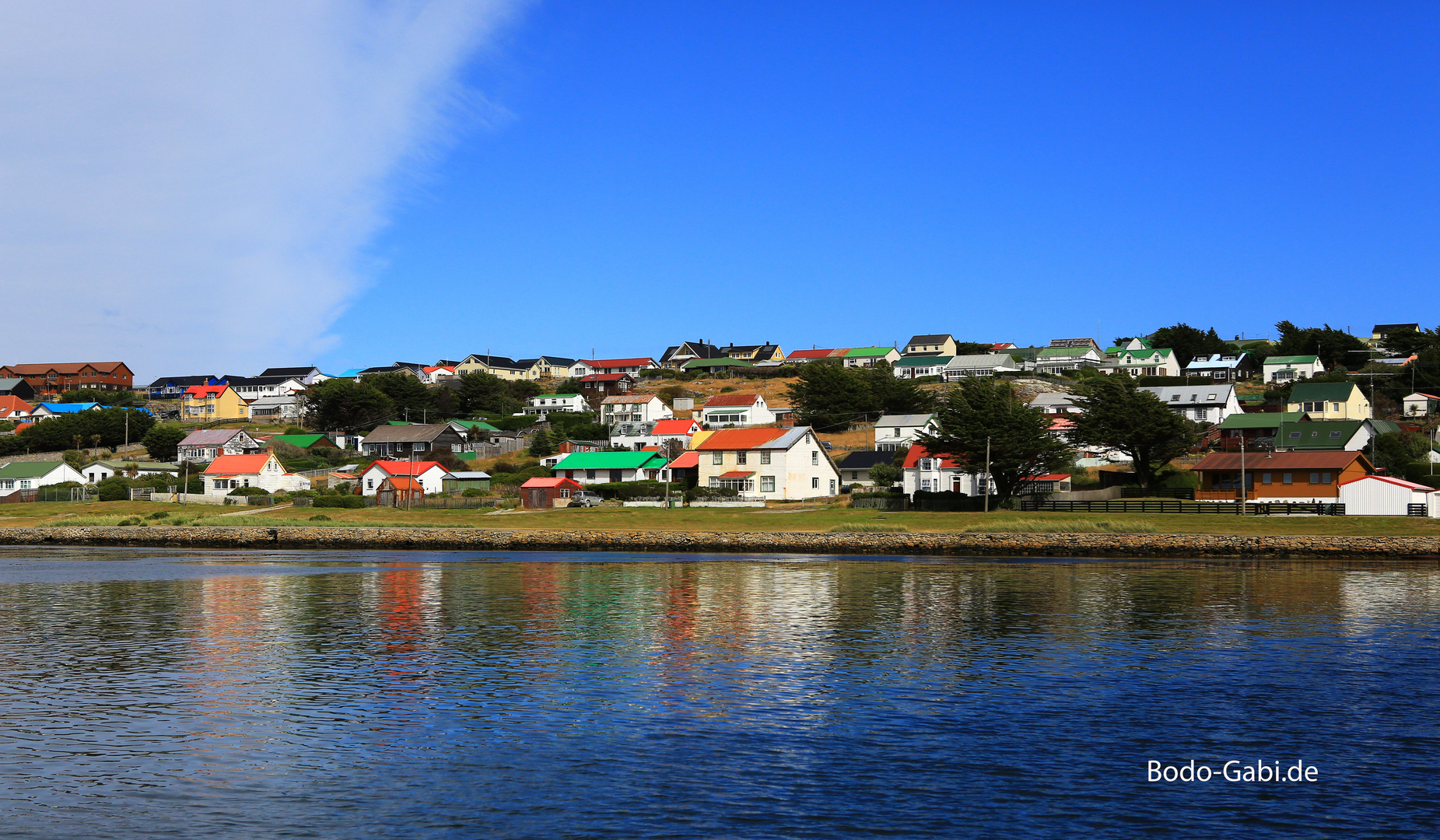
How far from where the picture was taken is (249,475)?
342 ft

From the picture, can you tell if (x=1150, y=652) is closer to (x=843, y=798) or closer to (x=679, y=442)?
(x=843, y=798)

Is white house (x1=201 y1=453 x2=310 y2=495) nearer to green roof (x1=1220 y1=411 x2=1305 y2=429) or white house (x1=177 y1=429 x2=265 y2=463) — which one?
white house (x1=177 y1=429 x2=265 y2=463)

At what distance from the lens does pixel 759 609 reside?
36656 millimetres

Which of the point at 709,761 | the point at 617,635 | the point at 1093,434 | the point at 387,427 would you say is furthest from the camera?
the point at 387,427

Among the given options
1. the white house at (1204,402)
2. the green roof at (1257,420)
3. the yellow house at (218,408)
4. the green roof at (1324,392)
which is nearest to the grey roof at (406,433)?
the yellow house at (218,408)

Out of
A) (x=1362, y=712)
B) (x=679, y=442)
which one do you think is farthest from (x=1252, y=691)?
(x=679, y=442)

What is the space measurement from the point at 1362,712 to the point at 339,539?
214 feet

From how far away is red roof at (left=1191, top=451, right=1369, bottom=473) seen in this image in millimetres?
73312

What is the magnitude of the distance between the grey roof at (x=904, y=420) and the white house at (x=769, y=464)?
2545 centimetres

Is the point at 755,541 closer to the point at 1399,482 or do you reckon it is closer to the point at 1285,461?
the point at 1285,461

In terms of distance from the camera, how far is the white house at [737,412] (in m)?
128

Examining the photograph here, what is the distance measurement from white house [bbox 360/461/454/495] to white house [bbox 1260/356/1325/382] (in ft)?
379

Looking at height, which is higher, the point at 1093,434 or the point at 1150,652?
the point at 1093,434

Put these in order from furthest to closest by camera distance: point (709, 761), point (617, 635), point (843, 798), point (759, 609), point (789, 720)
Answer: point (759, 609) < point (617, 635) < point (789, 720) < point (709, 761) < point (843, 798)
